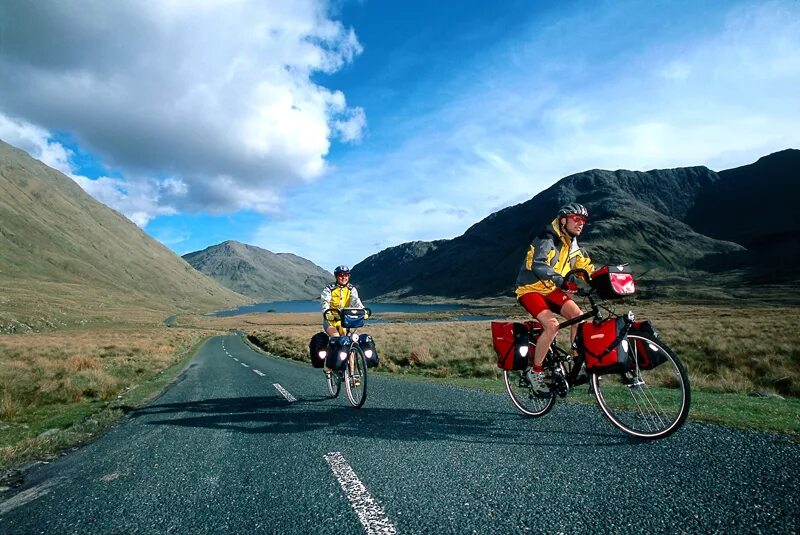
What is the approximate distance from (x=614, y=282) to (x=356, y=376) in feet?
18.3

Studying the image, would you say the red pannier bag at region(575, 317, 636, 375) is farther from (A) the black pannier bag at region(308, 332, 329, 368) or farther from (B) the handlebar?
(A) the black pannier bag at region(308, 332, 329, 368)

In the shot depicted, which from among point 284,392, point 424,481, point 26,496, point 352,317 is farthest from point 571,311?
point 284,392

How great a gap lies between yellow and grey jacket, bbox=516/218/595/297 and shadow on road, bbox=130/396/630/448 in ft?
6.62

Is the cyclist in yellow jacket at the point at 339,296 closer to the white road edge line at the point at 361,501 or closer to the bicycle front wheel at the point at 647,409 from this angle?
the white road edge line at the point at 361,501

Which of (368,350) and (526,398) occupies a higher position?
(368,350)

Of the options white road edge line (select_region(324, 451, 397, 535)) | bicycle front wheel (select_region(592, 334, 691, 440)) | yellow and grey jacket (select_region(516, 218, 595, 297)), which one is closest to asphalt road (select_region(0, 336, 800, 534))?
white road edge line (select_region(324, 451, 397, 535))

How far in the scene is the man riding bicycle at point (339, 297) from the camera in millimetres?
9727

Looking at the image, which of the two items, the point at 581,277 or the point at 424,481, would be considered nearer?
the point at 424,481

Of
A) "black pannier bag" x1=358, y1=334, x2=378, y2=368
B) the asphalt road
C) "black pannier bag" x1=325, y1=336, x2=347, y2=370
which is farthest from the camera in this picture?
"black pannier bag" x1=325, y1=336, x2=347, y2=370

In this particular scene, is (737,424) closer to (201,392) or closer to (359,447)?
(359,447)

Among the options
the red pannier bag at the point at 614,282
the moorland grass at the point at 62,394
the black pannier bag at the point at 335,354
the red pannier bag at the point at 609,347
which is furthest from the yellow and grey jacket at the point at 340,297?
the red pannier bag at the point at 614,282

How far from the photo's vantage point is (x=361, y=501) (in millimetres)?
3803

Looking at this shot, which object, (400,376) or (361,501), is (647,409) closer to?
(361,501)

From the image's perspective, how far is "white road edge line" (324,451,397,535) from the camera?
335 centimetres
